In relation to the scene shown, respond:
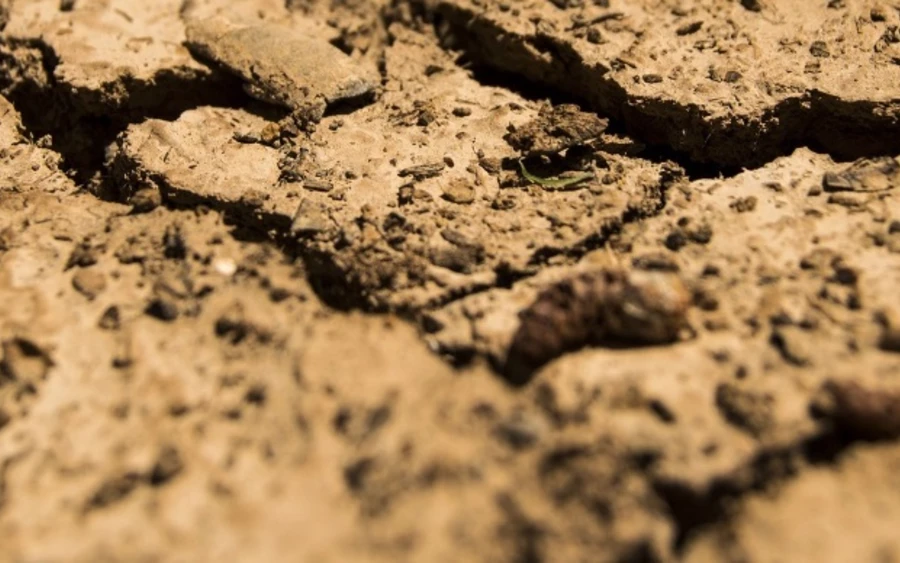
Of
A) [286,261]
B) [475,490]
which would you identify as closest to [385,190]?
[286,261]

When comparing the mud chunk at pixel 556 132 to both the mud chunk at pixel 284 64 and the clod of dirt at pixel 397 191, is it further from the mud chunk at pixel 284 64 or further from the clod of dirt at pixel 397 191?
the mud chunk at pixel 284 64

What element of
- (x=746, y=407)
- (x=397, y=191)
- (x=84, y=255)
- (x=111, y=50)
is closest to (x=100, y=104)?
(x=111, y=50)

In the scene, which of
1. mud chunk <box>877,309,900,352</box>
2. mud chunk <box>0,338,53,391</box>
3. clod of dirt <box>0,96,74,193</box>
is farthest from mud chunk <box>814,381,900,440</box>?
clod of dirt <box>0,96,74,193</box>

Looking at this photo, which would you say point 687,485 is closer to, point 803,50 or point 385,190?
point 385,190

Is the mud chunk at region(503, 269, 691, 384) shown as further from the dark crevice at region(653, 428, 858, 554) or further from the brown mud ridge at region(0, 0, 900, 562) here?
the dark crevice at region(653, 428, 858, 554)

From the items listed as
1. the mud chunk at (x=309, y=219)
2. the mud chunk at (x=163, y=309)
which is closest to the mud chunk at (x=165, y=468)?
the mud chunk at (x=163, y=309)

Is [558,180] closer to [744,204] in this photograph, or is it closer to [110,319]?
[744,204]
